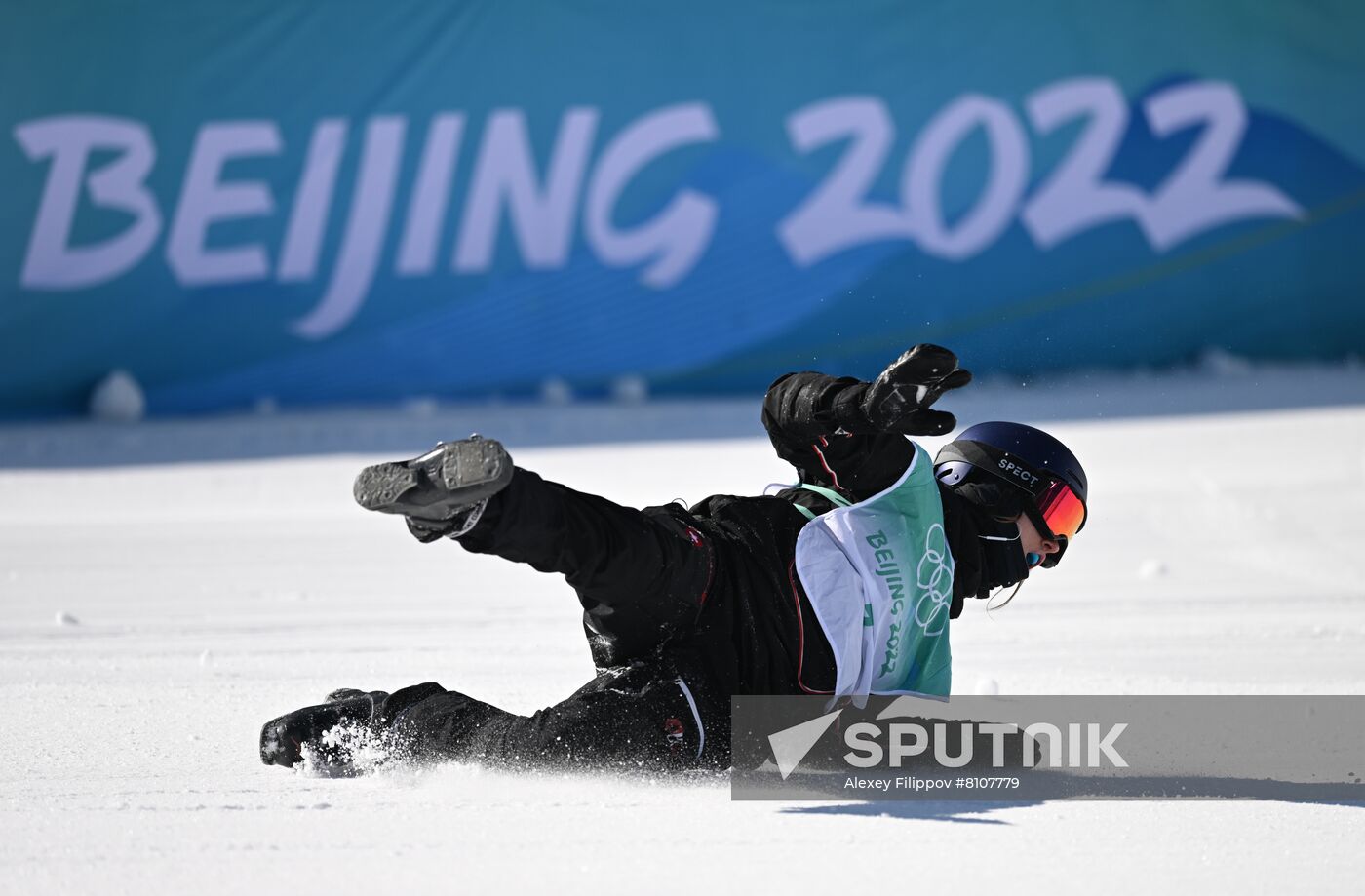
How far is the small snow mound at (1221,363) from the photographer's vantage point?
29.6ft

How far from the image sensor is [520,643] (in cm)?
407

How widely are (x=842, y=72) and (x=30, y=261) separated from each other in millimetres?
4174

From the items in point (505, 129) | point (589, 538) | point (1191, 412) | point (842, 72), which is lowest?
point (589, 538)

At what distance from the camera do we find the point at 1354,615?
14.3 feet

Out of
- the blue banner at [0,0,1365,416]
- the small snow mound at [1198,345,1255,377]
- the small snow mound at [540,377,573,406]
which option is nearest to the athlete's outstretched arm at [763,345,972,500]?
the blue banner at [0,0,1365,416]

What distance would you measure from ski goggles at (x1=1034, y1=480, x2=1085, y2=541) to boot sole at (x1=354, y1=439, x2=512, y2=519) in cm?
114

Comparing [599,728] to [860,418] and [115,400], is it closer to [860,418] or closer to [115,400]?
[860,418]

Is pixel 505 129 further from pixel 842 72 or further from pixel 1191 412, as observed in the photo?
pixel 1191 412

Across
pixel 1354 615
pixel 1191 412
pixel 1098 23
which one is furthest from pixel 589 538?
pixel 1098 23

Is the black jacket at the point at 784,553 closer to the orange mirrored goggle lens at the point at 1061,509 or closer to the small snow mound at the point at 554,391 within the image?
the orange mirrored goggle lens at the point at 1061,509

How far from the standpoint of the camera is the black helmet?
9.93ft

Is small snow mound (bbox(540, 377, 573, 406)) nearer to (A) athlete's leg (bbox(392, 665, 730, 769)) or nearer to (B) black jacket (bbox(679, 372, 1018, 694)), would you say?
(B) black jacket (bbox(679, 372, 1018, 694))

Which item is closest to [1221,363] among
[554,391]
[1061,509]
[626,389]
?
[626,389]

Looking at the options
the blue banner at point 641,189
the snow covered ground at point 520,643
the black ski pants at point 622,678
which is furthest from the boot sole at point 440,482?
the blue banner at point 641,189
